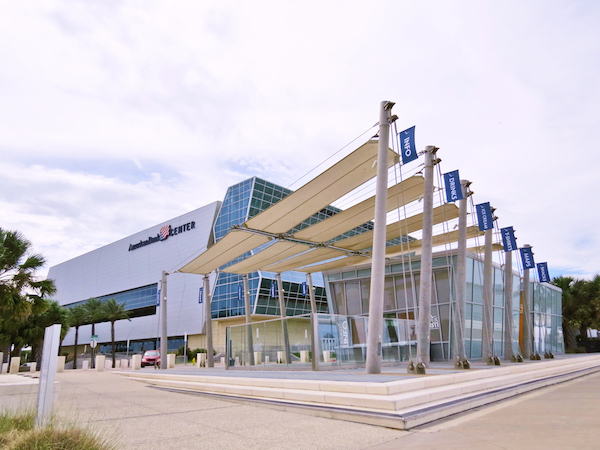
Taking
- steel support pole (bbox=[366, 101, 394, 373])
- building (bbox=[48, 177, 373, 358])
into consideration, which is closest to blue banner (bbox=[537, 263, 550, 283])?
steel support pole (bbox=[366, 101, 394, 373])

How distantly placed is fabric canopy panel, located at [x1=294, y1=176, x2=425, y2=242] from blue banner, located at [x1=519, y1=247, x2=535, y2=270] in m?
8.90

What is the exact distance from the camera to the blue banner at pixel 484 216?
17766 mm

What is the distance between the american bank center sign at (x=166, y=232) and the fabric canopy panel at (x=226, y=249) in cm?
3669

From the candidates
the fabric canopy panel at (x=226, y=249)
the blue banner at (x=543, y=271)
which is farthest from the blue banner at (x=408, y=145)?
the blue banner at (x=543, y=271)

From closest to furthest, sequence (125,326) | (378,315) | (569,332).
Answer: (378,315)
(569,332)
(125,326)

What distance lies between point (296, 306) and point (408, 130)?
44611 millimetres

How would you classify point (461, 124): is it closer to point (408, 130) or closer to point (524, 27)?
point (408, 130)

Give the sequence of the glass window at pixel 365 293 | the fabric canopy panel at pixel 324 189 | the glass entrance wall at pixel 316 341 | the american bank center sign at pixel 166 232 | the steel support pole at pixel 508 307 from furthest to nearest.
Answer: the american bank center sign at pixel 166 232 < the glass window at pixel 365 293 < the steel support pole at pixel 508 307 < the glass entrance wall at pixel 316 341 < the fabric canopy panel at pixel 324 189

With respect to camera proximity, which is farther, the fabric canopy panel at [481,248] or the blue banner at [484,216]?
the fabric canopy panel at [481,248]

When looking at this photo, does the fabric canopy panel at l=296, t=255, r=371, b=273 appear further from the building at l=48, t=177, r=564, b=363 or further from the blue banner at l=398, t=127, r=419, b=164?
the blue banner at l=398, t=127, r=419, b=164

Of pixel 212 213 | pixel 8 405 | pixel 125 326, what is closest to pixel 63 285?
pixel 125 326

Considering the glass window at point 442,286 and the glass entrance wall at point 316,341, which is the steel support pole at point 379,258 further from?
the glass window at point 442,286

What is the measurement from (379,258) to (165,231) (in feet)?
186

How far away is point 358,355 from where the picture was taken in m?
17.2
